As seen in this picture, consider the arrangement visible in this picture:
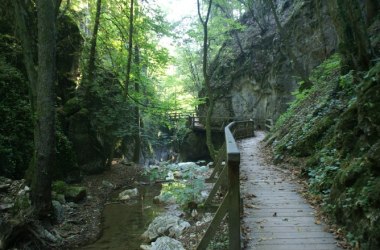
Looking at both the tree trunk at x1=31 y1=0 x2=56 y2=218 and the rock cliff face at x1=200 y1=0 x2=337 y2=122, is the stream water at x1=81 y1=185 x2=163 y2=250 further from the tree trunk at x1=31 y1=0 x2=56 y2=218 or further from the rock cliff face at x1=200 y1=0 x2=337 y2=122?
the rock cliff face at x1=200 y1=0 x2=337 y2=122

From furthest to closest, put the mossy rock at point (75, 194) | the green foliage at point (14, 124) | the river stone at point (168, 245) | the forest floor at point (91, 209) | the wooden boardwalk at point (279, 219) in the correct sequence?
1. the mossy rock at point (75, 194)
2. the green foliage at point (14, 124)
3. the forest floor at point (91, 209)
4. the river stone at point (168, 245)
5. the wooden boardwalk at point (279, 219)

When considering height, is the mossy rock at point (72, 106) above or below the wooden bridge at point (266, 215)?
above

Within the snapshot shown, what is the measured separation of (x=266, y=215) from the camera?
5523 millimetres

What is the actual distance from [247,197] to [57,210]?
217 inches

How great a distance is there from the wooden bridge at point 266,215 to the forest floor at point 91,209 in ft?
11.1

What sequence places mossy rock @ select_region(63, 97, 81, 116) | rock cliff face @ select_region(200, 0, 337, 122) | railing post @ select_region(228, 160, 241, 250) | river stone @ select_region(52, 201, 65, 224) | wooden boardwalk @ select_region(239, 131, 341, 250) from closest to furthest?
1. railing post @ select_region(228, 160, 241, 250)
2. wooden boardwalk @ select_region(239, 131, 341, 250)
3. river stone @ select_region(52, 201, 65, 224)
4. mossy rock @ select_region(63, 97, 81, 116)
5. rock cliff face @ select_region(200, 0, 337, 122)

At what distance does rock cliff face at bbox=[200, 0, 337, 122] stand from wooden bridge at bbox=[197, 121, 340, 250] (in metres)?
14.4

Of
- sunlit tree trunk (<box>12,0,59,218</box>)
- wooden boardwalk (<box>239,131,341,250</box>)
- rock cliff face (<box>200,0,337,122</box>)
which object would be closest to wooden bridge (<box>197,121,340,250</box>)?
wooden boardwalk (<box>239,131,341,250</box>)

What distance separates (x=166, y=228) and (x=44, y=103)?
4378 millimetres

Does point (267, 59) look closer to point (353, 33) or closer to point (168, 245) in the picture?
point (353, 33)

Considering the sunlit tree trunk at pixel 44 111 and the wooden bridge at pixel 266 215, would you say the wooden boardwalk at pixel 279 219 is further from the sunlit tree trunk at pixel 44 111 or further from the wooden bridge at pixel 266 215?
the sunlit tree trunk at pixel 44 111

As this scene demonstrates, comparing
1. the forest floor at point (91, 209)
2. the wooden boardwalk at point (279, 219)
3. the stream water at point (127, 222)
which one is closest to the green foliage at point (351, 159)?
the wooden boardwalk at point (279, 219)

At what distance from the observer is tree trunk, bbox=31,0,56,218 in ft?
27.7

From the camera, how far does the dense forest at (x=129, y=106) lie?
5781 millimetres
